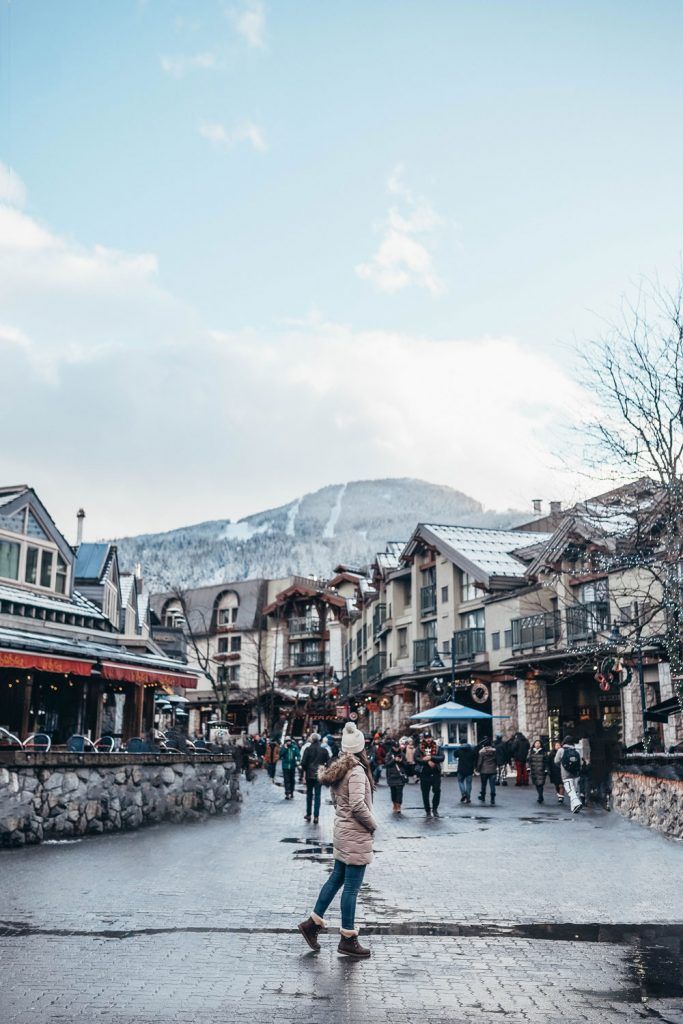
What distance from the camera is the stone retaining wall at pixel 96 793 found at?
15.0 m

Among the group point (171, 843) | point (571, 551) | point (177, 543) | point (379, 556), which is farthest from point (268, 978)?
point (177, 543)

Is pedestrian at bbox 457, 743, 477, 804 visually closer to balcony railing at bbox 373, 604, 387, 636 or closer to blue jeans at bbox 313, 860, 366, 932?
blue jeans at bbox 313, 860, 366, 932

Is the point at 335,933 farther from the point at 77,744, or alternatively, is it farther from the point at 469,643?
the point at 469,643

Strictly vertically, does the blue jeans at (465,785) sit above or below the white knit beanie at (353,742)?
below

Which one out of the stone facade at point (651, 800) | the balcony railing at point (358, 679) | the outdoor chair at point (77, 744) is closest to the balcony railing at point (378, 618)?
the balcony railing at point (358, 679)

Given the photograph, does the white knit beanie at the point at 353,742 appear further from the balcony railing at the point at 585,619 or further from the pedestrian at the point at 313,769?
the balcony railing at the point at 585,619

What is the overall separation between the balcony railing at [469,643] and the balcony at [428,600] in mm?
4085

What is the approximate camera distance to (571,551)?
113 feet

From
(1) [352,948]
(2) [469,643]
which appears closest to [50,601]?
(1) [352,948]

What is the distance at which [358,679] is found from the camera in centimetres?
6266

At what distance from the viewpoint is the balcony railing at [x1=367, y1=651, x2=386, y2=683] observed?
5491cm

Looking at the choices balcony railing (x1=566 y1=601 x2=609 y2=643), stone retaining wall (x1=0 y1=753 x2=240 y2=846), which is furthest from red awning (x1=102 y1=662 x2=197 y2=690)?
balcony railing (x1=566 y1=601 x2=609 y2=643)

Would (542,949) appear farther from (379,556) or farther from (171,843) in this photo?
(379,556)

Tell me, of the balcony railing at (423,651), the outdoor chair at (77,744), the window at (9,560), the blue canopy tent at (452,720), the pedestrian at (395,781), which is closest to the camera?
the outdoor chair at (77,744)
